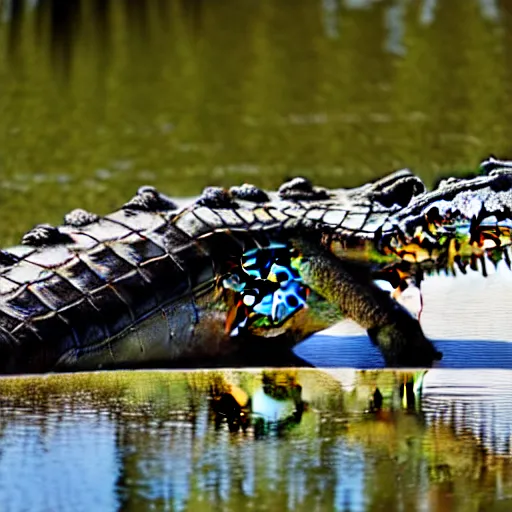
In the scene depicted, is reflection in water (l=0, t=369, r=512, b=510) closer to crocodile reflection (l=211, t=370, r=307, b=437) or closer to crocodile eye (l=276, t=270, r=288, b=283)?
crocodile reflection (l=211, t=370, r=307, b=437)

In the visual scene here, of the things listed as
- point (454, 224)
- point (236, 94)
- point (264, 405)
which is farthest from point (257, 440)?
point (236, 94)

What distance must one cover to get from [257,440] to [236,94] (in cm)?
442

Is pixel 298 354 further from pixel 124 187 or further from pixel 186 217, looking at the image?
pixel 124 187

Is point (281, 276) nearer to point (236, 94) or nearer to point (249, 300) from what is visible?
point (249, 300)

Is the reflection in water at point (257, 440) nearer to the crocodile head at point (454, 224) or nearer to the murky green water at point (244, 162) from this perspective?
the murky green water at point (244, 162)

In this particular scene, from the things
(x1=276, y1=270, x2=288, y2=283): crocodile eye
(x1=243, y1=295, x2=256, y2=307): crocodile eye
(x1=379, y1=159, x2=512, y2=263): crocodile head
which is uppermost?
(x1=379, y1=159, x2=512, y2=263): crocodile head

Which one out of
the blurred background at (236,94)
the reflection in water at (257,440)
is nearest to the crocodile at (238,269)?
the reflection in water at (257,440)

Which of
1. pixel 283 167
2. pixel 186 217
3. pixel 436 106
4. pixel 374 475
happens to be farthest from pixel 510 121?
pixel 374 475

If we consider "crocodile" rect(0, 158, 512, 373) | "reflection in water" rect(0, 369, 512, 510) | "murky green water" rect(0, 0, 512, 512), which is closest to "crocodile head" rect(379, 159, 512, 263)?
"crocodile" rect(0, 158, 512, 373)

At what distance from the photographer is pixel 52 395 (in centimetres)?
457

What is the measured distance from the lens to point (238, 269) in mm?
4988

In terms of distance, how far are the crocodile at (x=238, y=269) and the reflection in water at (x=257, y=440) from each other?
0.42ft

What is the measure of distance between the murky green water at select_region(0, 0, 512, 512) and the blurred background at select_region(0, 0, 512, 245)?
15 millimetres

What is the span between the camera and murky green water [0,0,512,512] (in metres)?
3.68
